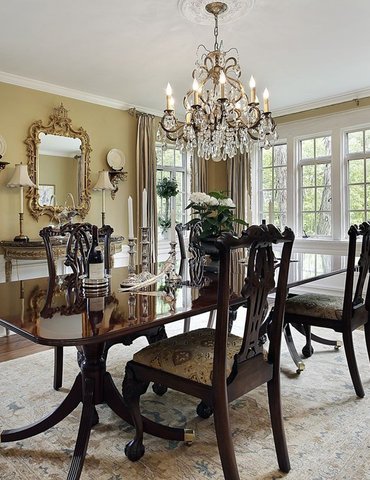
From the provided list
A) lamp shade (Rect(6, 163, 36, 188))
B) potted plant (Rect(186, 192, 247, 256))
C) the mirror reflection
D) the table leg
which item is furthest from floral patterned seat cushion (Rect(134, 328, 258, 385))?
the mirror reflection

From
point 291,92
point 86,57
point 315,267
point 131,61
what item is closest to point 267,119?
point 315,267

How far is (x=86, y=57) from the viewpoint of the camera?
144 inches

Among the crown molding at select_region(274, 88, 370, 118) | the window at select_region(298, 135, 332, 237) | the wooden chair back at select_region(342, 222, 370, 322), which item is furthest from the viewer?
the window at select_region(298, 135, 332, 237)

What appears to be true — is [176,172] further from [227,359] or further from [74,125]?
[227,359]

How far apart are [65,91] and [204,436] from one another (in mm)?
3981

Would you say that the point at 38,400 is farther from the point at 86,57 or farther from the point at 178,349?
the point at 86,57

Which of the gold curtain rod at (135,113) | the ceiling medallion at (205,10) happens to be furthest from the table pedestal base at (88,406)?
the gold curtain rod at (135,113)

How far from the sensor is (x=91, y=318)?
57.1 inches

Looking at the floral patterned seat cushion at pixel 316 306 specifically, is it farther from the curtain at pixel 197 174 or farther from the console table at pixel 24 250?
the curtain at pixel 197 174

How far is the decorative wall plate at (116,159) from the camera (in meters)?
4.91

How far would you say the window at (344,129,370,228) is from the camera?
488cm

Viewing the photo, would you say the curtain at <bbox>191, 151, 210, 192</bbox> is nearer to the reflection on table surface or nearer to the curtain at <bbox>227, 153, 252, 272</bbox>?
the curtain at <bbox>227, 153, 252, 272</bbox>

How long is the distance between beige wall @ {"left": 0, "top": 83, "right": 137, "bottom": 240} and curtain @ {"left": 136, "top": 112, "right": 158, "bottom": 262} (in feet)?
0.33

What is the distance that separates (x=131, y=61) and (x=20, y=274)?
8.03ft
